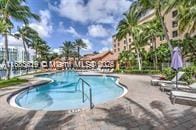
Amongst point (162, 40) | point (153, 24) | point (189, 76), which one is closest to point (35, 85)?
point (189, 76)

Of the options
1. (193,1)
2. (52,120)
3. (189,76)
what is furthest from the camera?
(193,1)

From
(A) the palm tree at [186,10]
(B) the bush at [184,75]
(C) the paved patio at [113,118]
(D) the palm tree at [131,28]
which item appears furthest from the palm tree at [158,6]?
(C) the paved patio at [113,118]

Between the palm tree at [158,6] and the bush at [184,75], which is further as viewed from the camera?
the palm tree at [158,6]

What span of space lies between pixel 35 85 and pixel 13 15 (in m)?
9.35

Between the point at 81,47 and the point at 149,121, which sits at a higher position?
the point at 81,47

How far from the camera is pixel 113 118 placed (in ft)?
21.9

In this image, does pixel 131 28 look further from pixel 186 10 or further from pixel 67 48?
pixel 67 48

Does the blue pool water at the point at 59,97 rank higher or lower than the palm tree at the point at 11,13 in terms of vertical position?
lower

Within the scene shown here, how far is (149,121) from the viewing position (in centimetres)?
620

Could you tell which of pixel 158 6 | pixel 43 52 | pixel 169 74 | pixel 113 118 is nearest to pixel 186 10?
pixel 158 6

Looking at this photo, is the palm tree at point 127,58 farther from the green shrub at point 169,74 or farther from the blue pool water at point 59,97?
the green shrub at point 169,74

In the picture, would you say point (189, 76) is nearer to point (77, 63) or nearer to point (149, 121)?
point (149, 121)

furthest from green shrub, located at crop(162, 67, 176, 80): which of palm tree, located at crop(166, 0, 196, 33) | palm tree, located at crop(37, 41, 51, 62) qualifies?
palm tree, located at crop(37, 41, 51, 62)

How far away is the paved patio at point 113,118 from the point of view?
5.93 m
